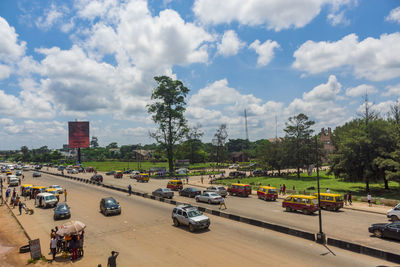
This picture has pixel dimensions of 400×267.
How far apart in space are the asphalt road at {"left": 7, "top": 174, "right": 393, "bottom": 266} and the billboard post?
266 feet

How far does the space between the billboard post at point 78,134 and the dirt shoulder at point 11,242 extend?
251 feet

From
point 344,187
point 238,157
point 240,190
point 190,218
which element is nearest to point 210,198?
point 240,190

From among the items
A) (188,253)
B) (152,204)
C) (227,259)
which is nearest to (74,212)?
(152,204)

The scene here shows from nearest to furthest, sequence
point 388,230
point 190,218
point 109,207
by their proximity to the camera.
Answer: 1. point 388,230
2. point 190,218
3. point 109,207

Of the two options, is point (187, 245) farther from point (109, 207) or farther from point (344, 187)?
point (344, 187)

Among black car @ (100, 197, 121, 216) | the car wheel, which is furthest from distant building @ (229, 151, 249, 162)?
the car wheel

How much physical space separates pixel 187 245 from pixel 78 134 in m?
94.6

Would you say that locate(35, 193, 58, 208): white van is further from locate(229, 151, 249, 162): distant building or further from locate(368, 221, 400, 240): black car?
locate(229, 151, 249, 162): distant building

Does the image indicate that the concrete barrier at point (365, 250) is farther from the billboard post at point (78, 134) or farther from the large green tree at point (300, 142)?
the billboard post at point (78, 134)

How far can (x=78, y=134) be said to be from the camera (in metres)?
98.1

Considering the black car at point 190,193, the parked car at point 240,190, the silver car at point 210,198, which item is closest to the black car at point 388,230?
the silver car at point 210,198

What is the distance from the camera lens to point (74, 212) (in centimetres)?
2505

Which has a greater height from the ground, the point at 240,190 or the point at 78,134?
the point at 78,134

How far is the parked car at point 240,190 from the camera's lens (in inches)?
1340
